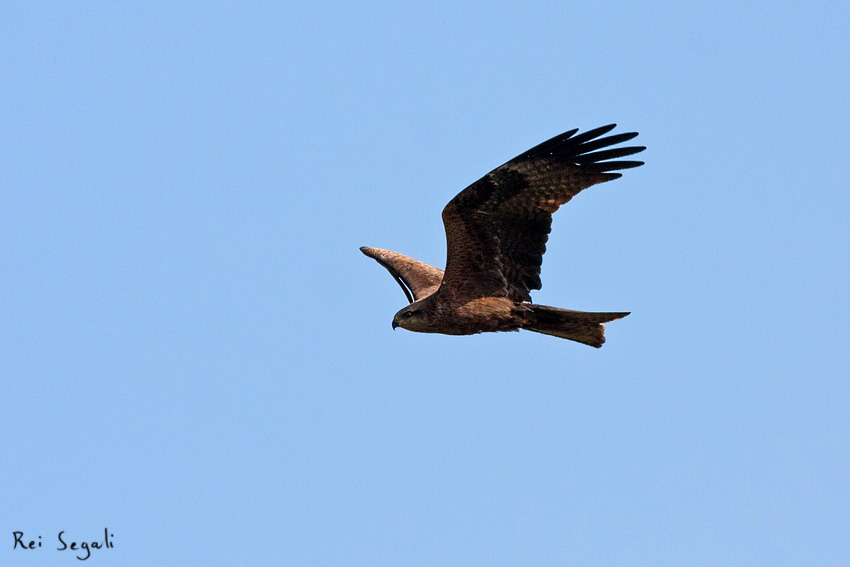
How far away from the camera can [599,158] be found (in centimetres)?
1501

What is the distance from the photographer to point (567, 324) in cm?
1533

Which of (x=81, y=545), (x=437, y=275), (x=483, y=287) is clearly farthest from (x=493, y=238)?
(x=81, y=545)

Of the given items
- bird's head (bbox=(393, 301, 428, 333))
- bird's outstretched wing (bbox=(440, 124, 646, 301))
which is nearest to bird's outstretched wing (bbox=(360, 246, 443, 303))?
bird's head (bbox=(393, 301, 428, 333))

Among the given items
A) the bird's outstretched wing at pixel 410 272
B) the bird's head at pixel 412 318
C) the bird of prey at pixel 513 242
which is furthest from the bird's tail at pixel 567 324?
the bird's outstretched wing at pixel 410 272

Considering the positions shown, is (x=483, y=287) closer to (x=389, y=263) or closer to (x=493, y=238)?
(x=493, y=238)

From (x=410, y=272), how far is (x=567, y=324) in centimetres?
279

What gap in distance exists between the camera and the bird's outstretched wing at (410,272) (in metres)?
17.1

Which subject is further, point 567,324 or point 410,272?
point 410,272

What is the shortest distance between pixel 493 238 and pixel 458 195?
631 mm

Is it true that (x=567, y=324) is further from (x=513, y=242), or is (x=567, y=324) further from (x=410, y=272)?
(x=410, y=272)

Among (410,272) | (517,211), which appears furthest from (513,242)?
(410,272)

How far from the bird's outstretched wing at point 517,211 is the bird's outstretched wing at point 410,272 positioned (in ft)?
3.85

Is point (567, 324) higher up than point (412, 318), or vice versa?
point (412, 318)

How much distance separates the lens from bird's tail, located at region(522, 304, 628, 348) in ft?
49.7
